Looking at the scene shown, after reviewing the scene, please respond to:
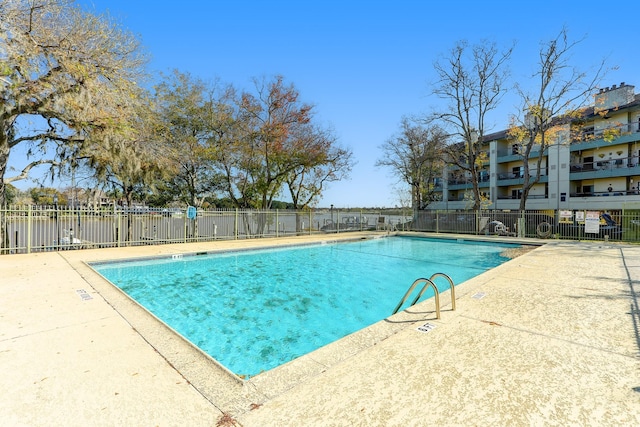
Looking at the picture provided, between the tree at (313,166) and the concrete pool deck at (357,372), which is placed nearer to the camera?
the concrete pool deck at (357,372)

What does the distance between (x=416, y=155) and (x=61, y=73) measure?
23326 mm

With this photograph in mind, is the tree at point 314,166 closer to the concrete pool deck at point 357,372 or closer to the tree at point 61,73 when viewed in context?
the tree at point 61,73

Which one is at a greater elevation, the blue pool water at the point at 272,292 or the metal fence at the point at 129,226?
the metal fence at the point at 129,226

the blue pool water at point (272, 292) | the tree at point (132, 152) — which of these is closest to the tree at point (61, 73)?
the tree at point (132, 152)

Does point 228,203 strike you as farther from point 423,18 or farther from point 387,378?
point 387,378

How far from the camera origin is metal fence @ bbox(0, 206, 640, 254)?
35.2ft

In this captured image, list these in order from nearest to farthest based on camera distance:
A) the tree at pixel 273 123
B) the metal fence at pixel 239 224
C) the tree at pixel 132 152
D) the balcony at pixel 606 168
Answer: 1. the metal fence at pixel 239 224
2. the tree at pixel 132 152
3. the tree at pixel 273 123
4. the balcony at pixel 606 168

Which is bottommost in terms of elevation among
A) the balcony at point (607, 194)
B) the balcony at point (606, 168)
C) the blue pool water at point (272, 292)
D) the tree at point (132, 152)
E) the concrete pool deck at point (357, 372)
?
the blue pool water at point (272, 292)

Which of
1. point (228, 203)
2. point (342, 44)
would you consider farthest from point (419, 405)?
point (228, 203)

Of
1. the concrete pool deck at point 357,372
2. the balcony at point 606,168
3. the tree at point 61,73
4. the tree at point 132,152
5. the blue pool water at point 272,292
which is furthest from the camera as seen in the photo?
the balcony at point 606,168

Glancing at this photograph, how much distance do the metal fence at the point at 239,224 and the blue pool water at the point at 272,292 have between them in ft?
12.2

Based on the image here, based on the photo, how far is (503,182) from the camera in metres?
32.2

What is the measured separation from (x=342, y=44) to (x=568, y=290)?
1069 centimetres

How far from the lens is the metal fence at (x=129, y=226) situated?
34.0 ft
